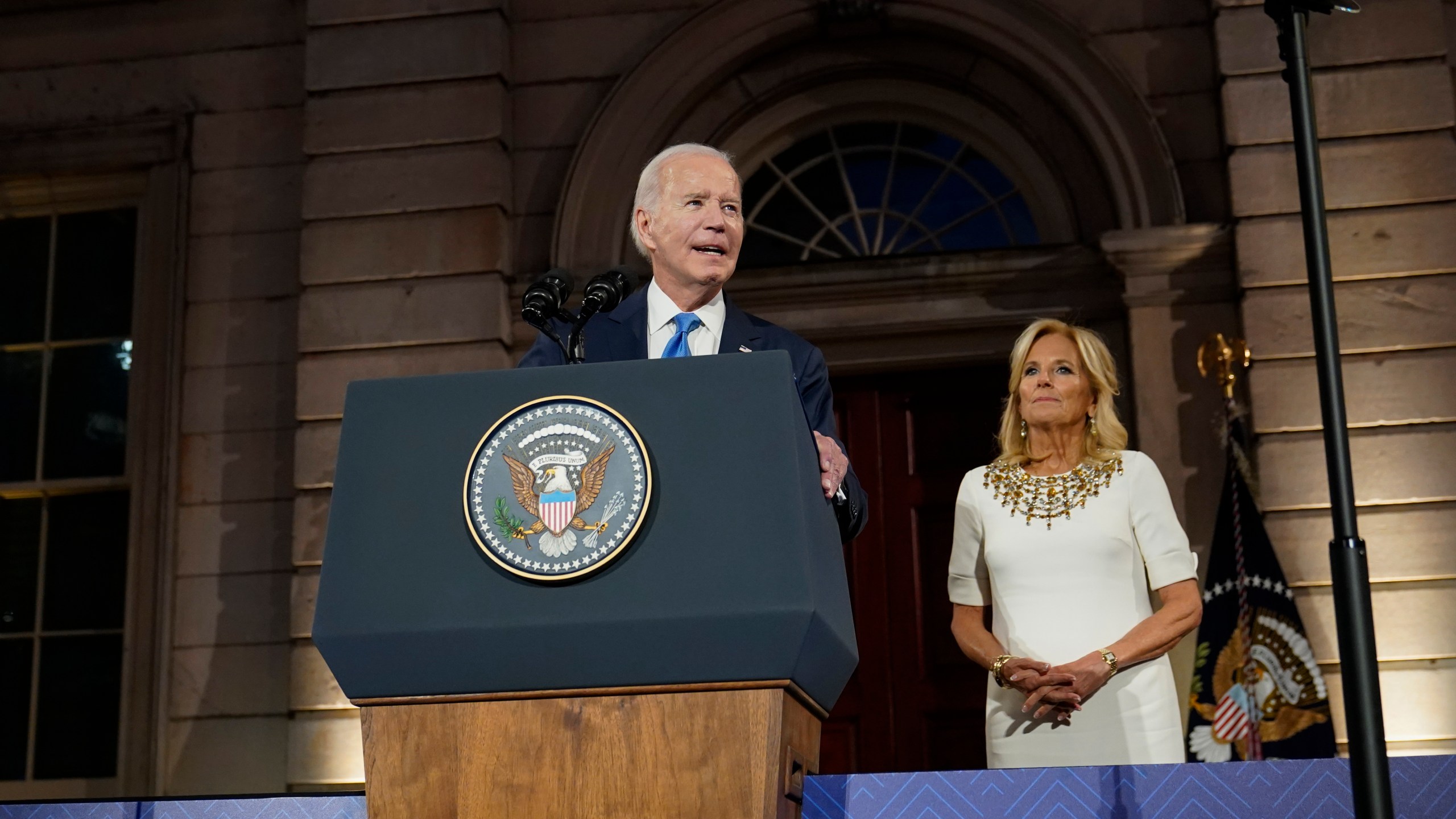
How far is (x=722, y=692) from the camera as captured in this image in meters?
1.33

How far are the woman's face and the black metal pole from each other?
167 cm

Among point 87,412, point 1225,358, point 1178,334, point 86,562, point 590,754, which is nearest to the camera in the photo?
point 590,754

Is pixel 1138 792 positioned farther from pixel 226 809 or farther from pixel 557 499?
pixel 226 809

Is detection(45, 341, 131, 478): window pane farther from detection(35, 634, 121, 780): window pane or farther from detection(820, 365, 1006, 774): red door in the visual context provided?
detection(820, 365, 1006, 774): red door

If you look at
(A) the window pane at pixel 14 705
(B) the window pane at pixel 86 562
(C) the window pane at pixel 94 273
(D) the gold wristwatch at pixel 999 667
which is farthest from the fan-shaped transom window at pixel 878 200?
(A) the window pane at pixel 14 705

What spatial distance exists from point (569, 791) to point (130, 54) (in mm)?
6023

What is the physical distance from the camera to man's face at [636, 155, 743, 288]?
6.63 feet

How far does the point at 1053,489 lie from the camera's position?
9.91 feet

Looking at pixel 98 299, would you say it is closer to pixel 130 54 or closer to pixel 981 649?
pixel 130 54

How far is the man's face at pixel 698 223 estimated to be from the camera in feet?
6.63

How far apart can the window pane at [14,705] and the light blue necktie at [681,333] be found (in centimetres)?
520

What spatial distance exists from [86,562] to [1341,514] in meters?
5.93

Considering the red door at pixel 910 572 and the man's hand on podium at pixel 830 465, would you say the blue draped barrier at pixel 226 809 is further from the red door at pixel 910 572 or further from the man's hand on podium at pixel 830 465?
the red door at pixel 910 572

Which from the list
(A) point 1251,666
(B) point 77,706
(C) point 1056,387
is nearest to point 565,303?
(C) point 1056,387
